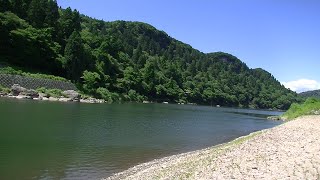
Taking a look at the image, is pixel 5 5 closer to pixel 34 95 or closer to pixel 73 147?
pixel 34 95

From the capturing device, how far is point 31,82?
4208 inches

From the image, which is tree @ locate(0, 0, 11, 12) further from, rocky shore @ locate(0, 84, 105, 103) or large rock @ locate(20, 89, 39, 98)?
large rock @ locate(20, 89, 39, 98)

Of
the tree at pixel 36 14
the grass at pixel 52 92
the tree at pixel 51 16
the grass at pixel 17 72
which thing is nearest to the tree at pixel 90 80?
the grass at pixel 17 72

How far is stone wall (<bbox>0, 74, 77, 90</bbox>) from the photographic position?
9969 cm

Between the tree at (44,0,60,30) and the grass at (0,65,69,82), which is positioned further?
the tree at (44,0,60,30)

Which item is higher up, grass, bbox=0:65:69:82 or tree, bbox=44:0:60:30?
tree, bbox=44:0:60:30

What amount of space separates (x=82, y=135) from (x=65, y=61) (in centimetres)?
9532

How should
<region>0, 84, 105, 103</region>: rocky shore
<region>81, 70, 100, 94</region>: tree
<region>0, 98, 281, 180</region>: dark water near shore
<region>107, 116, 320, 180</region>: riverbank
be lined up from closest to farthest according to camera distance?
1. <region>107, 116, 320, 180</region>: riverbank
2. <region>0, 98, 281, 180</region>: dark water near shore
3. <region>0, 84, 105, 103</region>: rocky shore
4. <region>81, 70, 100, 94</region>: tree

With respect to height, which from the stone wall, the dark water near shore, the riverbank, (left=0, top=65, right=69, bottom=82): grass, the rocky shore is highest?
(left=0, top=65, right=69, bottom=82): grass

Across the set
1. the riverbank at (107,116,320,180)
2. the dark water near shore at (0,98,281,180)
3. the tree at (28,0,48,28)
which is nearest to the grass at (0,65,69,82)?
the tree at (28,0,48,28)

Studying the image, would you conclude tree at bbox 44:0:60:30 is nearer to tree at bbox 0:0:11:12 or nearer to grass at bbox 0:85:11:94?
tree at bbox 0:0:11:12

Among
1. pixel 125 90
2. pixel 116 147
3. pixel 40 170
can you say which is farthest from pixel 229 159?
pixel 125 90

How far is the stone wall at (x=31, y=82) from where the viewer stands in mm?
99688

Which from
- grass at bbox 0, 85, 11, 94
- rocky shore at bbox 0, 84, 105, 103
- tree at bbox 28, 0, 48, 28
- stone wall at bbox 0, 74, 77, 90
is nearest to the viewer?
grass at bbox 0, 85, 11, 94
